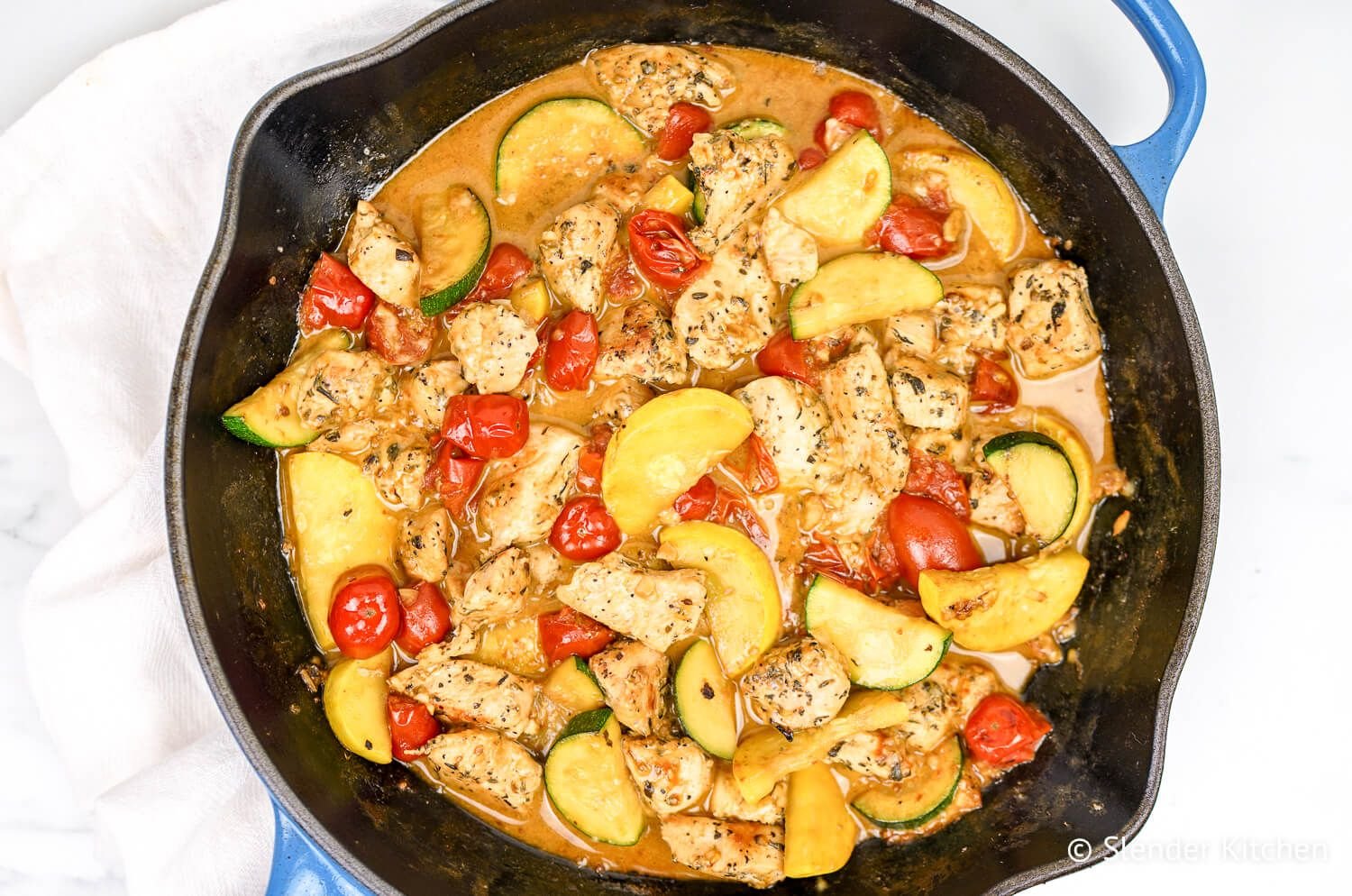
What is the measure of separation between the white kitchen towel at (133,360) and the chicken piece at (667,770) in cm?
129

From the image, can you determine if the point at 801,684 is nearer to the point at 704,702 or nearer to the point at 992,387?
the point at 704,702

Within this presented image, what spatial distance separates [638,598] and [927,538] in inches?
38.5

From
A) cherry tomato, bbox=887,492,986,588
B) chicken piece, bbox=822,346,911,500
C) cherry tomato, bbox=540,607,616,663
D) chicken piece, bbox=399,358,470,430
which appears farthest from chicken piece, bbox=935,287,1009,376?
chicken piece, bbox=399,358,470,430

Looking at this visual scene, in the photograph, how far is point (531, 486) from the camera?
322 centimetres

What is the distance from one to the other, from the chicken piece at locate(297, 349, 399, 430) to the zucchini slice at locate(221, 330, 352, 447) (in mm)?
29

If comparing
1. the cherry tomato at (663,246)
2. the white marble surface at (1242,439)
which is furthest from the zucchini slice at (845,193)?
the white marble surface at (1242,439)

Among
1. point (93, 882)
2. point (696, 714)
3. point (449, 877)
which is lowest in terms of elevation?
point (93, 882)

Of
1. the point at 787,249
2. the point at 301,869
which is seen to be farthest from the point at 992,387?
the point at 301,869

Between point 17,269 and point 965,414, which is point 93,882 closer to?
point 17,269

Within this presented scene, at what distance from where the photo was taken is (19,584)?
366 centimetres

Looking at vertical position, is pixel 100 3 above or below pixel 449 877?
above

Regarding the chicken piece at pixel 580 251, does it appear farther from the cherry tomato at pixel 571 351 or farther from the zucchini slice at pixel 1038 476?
Answer: the zucchini slice at pixel 1038 476

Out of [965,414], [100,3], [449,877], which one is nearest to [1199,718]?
[965,414]

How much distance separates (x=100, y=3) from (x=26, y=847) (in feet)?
9.88
